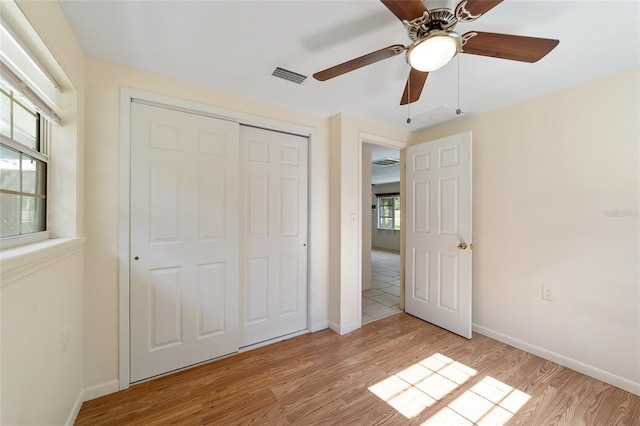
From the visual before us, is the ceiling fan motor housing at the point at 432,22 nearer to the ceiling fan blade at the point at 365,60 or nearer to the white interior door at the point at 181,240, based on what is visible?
the ceiling fan blade at the point at 365,60

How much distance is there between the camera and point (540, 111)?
226 centimetres

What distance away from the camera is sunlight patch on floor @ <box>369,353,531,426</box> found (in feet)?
5.20

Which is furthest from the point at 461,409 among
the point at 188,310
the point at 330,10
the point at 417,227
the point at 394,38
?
the point at 330,10

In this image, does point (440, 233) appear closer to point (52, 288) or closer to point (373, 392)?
point (373, 392)

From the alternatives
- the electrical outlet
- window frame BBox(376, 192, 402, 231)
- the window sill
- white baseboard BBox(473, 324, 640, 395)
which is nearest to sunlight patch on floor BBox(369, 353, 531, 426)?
white baseboard BBox(473, 324, 640, 395)

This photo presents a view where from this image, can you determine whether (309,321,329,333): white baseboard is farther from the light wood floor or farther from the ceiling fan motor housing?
the ceiling fan motor housing

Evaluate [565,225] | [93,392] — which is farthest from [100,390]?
[565,225]

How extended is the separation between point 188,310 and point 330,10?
89.8 inches

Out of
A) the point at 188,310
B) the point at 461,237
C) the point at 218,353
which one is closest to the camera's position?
the point at 188,310

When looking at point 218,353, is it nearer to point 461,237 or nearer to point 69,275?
point 69,275

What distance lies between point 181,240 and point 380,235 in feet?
26.3

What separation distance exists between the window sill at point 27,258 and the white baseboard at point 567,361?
3.45 metres

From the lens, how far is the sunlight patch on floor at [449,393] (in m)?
1.59

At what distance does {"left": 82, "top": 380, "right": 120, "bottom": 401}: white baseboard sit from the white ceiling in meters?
2.23
